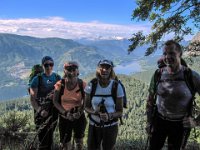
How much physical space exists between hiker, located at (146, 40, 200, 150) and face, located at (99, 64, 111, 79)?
670mm

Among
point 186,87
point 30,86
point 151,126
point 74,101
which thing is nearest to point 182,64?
point 186,87

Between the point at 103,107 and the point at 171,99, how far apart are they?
0.99m

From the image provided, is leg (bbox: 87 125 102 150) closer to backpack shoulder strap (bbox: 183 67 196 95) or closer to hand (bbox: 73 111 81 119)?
hand (bbox: 73 111 81 119)

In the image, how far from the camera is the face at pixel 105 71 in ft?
14.7

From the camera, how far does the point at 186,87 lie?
3869 millimetres

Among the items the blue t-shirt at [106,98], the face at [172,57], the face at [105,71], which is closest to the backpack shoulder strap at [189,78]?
the face at [172,57]

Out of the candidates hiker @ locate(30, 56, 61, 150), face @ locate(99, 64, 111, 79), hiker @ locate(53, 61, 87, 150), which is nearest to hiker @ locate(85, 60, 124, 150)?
face @ locate(99, 64, 111, 79)

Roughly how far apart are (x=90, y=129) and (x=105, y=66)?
940 mm

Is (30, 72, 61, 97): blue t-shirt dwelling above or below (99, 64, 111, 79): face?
below

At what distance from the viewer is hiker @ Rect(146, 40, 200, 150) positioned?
387 centimetres

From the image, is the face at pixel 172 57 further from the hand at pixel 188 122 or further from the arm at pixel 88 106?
the arm at pixel 88 106

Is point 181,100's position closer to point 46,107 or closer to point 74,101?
point 74,101

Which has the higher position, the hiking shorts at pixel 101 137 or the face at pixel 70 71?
the face at pixel 70 71

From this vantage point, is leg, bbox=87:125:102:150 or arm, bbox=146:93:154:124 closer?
arm, bbox=146:93:154:124
